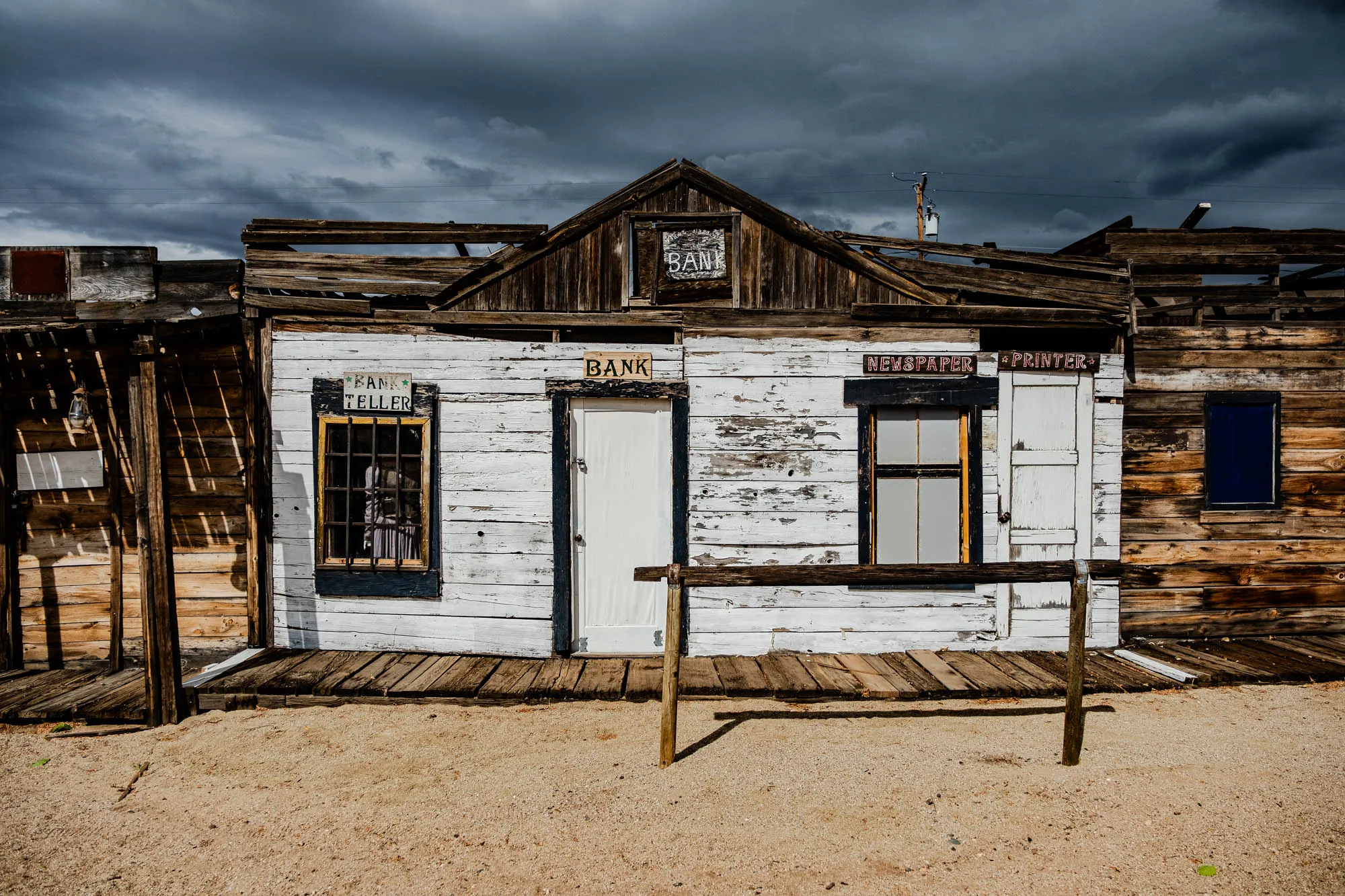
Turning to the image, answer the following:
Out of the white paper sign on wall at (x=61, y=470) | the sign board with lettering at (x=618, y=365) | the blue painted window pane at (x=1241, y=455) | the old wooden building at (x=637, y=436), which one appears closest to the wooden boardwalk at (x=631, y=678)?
the old wooden building at (x=637, y=436)

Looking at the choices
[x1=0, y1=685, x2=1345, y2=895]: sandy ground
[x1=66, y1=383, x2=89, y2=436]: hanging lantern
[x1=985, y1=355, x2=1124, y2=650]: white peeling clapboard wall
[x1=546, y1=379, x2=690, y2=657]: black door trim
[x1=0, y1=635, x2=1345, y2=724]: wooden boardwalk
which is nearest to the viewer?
[x1=0, y1=685, x2=1345, y2=895]: sandy ground

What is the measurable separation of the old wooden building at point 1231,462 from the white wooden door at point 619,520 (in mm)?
4670

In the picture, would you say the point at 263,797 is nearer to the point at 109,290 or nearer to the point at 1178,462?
the point at 109,290

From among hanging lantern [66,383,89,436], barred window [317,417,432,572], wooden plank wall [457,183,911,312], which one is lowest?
barred window [317,417,432,572]

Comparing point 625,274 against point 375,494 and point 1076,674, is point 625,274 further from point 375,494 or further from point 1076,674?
point 1076,674

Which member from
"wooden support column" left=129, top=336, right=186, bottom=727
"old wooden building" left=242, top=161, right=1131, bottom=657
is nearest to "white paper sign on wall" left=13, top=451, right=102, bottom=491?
"old wooden building" left=242, top=161, right=1131, bottom=657

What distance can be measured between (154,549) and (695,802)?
445cm

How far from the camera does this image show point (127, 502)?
6.38 m

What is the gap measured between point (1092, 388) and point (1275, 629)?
3.22m

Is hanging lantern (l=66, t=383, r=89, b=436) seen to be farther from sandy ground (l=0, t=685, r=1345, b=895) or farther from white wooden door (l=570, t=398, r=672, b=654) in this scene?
white wooden door (l=570, t=398, r=672, b=654)

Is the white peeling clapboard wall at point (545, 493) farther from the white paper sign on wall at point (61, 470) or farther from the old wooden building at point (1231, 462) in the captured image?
the old wooden building at point (1231, 462)

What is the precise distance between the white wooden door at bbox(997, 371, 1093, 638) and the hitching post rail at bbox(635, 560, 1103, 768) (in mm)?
2122

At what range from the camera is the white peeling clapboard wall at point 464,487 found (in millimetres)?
6309

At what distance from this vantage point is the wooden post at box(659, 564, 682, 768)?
14.2 feet
